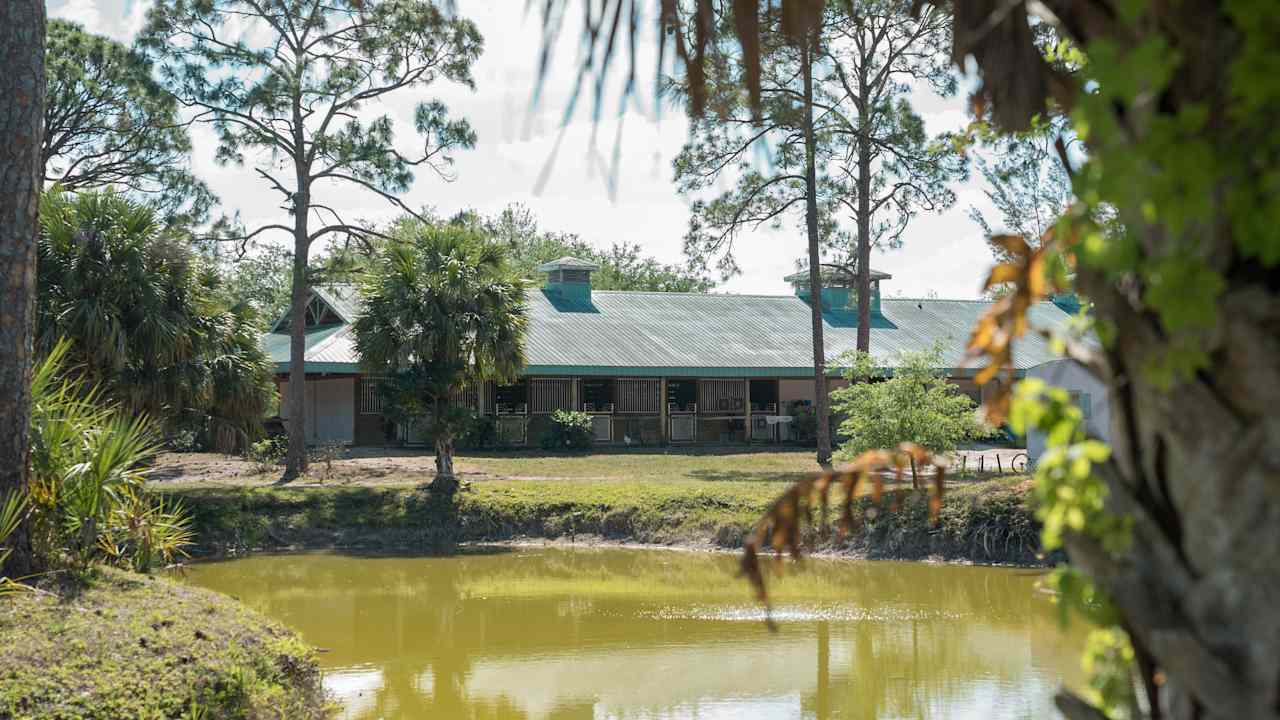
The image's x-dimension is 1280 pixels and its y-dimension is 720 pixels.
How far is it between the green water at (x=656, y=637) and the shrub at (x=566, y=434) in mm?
12566

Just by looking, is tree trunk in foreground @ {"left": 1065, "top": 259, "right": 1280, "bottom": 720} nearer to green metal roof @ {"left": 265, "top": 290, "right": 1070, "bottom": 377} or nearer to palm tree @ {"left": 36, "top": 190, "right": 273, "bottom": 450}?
palm tree @ {"left": 36, "top": 190, "right": 273, "bottom": 450}

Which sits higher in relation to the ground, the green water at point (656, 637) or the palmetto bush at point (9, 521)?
the palmetto bush at point (9, 521)

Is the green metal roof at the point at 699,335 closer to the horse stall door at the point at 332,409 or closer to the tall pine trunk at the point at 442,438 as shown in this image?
the horse stall door at the point at 332,409

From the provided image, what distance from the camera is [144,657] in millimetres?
6391

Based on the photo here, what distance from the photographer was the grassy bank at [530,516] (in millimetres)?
16125

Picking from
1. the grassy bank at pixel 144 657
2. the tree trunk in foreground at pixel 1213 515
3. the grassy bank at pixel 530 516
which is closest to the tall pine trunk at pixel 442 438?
the grassy bank at pixel 530 516

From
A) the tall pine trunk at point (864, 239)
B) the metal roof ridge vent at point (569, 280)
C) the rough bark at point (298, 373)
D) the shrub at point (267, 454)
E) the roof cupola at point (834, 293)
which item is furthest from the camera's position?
the roof cupola at point (834, 293)

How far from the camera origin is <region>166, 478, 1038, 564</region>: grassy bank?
16125 mm

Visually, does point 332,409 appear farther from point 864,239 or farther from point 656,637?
point 656,637

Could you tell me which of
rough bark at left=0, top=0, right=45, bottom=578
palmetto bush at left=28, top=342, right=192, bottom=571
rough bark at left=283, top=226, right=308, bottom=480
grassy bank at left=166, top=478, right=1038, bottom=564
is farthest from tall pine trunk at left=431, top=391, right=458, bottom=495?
rough bark at left=0, top=0, right=45, bottom=578

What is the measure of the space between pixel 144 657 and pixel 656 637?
19.0ft

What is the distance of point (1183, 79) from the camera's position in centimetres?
138

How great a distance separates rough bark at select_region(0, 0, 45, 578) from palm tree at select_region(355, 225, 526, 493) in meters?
12.0

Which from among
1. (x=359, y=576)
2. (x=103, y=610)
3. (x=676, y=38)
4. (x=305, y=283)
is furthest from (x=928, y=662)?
(x=305, y=283)
